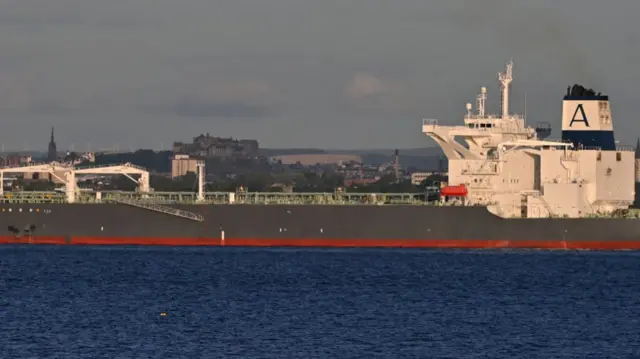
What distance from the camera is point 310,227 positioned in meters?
59.4

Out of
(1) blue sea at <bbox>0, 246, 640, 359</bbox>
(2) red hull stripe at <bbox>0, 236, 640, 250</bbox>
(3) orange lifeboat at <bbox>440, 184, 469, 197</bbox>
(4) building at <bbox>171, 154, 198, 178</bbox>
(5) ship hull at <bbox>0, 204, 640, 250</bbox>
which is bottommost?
(1) blue sea at <bbox>0, 246, 640, 359</bbox>

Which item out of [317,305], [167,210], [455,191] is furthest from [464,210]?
[317,305]

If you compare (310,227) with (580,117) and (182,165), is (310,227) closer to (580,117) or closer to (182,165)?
(580,117)

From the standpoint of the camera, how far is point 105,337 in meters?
31.3

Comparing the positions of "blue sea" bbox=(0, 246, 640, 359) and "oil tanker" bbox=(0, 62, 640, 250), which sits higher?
"oil tanker" bbox=(0, 62, 640, 250)

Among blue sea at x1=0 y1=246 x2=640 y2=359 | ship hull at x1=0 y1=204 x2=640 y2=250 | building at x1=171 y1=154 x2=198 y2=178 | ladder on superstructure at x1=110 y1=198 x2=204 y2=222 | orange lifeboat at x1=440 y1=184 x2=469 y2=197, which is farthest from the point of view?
building at x1=171 y1=154 x2=198 y2=178

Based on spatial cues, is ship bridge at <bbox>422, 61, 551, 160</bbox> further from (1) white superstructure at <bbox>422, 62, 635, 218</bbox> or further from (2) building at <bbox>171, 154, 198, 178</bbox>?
(2) building at <bbox>171, 154, 198, 178</bbox>

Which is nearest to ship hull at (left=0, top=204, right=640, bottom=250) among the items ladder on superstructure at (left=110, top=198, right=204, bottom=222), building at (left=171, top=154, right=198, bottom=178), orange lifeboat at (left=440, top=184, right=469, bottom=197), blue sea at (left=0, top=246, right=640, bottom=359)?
ladder on superstructure at (left=110, top=198, right=204, bottom=222)

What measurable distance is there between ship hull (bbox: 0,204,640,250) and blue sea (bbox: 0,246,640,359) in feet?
3.92

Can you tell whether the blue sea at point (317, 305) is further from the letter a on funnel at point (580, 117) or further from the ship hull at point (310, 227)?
the letter a on funnel at point (580, 117)

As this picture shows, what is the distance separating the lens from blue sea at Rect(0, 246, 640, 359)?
99.9ft

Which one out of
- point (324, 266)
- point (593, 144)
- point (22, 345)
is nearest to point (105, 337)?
point (22, 345)

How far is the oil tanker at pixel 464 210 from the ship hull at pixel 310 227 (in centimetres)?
4

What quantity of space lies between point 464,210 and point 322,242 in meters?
6.17
